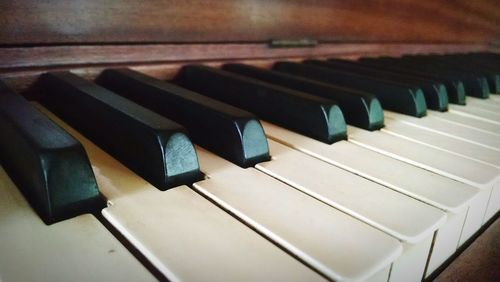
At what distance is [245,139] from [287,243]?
0.22m

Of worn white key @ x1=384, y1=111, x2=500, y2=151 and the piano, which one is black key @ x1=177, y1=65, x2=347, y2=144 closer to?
the piano

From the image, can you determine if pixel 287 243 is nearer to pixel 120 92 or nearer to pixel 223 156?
pixel 223 156

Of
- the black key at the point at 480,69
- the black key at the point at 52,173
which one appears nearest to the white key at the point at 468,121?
the black key at the point at 480,69

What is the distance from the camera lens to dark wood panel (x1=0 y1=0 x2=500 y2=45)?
69 cm

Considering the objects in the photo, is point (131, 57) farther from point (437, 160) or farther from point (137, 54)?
point (437, 160)

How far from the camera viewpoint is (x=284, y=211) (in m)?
0.44

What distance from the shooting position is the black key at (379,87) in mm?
920

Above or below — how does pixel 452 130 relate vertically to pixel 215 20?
below

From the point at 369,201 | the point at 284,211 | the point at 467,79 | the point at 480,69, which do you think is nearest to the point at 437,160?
the point at 369,201

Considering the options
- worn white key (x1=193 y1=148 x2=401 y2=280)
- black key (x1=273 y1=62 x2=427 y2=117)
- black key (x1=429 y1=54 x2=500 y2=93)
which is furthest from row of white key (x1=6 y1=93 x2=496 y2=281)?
black key (x1=429 y1=54 x2=500 y2=93)

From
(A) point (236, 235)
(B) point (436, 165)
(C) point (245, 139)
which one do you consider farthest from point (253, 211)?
(B) point (436, 165)

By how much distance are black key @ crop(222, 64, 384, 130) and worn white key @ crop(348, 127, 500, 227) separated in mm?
39

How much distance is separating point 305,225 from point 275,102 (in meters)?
0.39

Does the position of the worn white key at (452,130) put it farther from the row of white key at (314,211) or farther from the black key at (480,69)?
the black key at (480,69)
